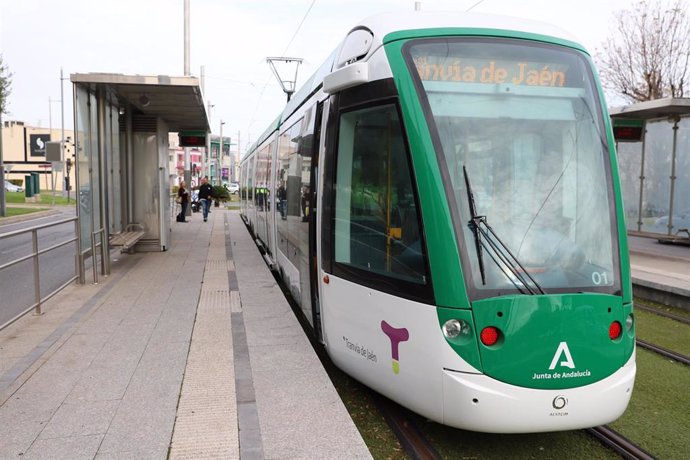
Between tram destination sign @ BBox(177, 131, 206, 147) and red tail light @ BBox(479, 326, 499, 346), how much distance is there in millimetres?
16561

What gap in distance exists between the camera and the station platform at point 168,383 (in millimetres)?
3721

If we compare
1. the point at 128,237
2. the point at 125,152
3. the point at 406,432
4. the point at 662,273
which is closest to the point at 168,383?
the point at 406,432

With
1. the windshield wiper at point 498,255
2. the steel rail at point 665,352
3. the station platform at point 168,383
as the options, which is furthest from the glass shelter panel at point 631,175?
the windshield wiper at point 498,255

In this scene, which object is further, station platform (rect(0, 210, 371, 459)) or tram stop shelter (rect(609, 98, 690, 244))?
tram stop shelter (rect(609, 98, 690, 244))

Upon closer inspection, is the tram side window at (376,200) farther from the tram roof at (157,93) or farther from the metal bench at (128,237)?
the metal bench at (128,237)

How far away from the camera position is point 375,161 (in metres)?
4.48

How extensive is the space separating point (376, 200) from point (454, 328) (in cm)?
115

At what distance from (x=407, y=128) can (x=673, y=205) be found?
13808mm

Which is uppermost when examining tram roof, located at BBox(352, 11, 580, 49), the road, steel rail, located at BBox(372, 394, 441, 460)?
Result: tram roof, located at BBox(352, 11, 580, 49)

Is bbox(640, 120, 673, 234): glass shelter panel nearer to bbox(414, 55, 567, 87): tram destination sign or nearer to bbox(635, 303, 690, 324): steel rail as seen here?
bbox(635, 303, 690, 324): steel rail

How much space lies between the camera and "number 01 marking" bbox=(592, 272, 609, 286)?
13.1 feet

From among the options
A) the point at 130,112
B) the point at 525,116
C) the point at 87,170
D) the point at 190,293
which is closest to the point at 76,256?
the point at 87,170

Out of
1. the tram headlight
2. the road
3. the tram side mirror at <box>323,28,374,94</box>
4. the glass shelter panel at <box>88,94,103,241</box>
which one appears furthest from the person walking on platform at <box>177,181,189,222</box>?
the tram headlight

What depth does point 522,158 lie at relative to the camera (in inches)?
162
